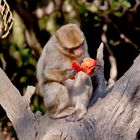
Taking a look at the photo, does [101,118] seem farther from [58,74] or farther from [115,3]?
[115,3]

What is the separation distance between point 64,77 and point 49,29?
9.26 feet

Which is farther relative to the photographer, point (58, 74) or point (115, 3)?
point (115, 3)

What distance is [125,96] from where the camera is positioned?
15.9ft

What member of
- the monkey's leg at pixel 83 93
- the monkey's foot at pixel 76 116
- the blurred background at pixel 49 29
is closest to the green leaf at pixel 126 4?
the blurred background at pixel 49 29

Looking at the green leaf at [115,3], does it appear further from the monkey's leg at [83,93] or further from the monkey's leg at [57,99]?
the monkey's leg at [57,99]

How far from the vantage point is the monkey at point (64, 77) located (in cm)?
511

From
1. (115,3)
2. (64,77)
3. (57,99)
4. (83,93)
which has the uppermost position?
(64,77)

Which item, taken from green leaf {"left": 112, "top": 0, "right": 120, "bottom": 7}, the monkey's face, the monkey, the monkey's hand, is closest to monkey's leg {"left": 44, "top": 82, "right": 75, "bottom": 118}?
the monkey

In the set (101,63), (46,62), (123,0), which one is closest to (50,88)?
(46,62)

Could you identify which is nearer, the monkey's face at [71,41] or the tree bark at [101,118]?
the tree bark at [101,118]

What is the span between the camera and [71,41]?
5.16 meters

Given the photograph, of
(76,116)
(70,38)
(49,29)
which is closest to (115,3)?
(49,29)

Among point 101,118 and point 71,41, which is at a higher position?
point 71,41

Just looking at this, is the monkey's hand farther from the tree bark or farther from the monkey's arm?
the tree bark
